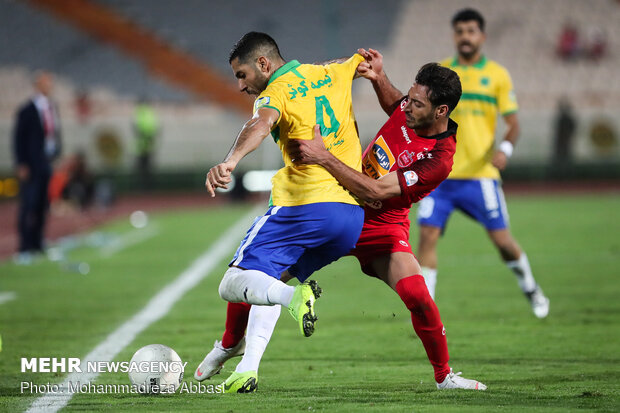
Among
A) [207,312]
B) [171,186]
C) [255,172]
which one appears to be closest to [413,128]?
[207,312]

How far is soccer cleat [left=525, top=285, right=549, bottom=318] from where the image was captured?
8.02 m

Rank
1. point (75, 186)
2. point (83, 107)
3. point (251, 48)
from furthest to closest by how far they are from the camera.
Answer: point (83, 107) → point (75, 186) → point (251, 48)

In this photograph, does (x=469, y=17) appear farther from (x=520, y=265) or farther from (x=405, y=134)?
(x=405, y=134)

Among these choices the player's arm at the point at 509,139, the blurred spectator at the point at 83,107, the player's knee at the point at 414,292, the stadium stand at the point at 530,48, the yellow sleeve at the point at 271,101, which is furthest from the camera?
the stadium stand at the point at 530,48

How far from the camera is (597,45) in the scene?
30.9 meters

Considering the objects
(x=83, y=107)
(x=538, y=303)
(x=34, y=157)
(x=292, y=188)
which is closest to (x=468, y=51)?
(x=538, y=303)

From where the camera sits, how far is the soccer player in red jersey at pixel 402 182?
512cm

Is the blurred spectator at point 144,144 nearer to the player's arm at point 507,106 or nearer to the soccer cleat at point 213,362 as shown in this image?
the player's arm at point 507,106

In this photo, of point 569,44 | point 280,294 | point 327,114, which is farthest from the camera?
point 569,44

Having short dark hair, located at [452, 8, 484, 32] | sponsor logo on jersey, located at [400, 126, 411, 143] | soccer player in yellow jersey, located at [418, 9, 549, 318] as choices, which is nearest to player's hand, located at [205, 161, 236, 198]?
sponsor logo on jersey, located at [400, 126, 411, 143]

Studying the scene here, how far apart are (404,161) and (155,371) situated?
1.89 meters

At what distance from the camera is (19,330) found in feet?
25.0

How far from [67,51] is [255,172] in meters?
11.1

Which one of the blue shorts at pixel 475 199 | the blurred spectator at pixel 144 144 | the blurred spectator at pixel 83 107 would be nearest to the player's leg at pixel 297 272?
the blue shorts at pixel 475 199
